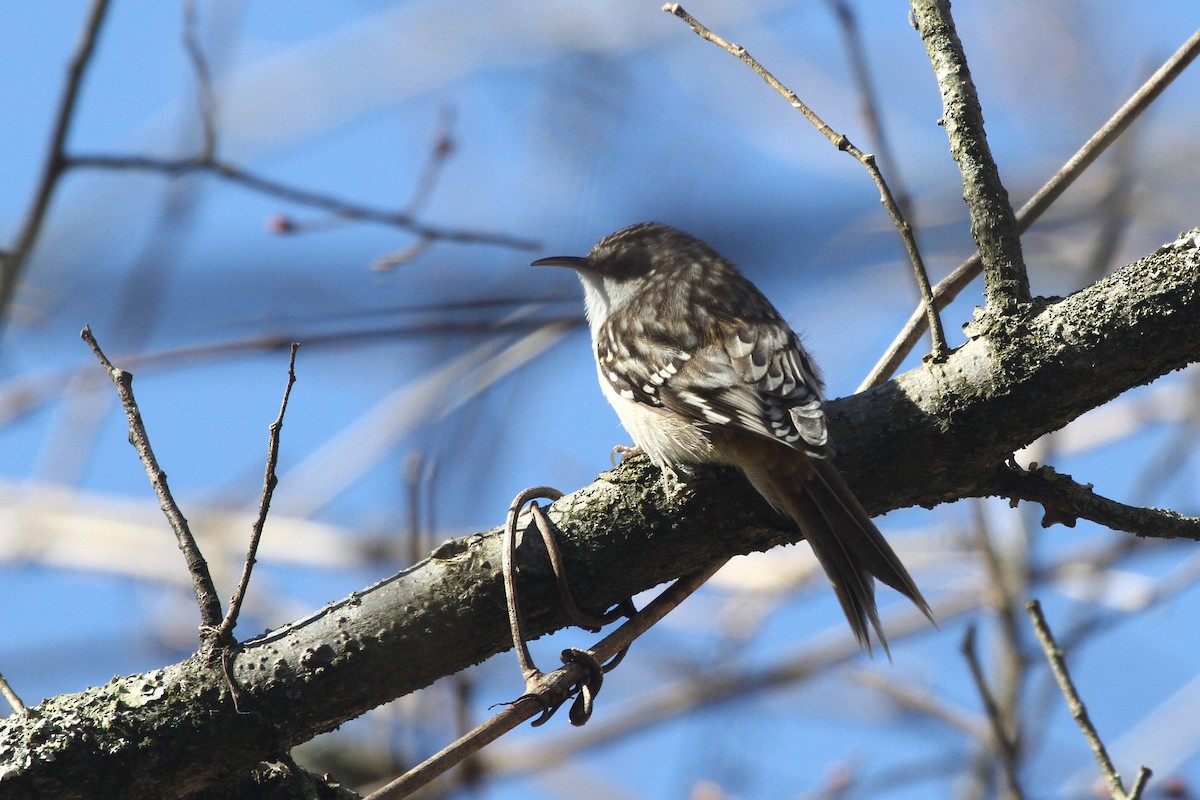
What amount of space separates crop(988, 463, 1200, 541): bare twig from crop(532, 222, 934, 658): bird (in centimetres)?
33

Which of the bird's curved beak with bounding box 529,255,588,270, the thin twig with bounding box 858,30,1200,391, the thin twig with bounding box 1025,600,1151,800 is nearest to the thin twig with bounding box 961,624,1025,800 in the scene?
the thin twig with bounding box 1025,600,1151,800

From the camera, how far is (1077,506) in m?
2.44

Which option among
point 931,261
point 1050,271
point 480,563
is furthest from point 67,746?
point 1050,271

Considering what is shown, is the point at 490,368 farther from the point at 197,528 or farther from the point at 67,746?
the point at 197,528

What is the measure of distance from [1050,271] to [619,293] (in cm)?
354

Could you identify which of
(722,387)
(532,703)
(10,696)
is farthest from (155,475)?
(722,387)

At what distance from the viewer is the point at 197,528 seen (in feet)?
23.5

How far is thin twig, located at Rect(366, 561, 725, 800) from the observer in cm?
210

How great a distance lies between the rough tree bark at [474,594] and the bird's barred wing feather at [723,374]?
0.81ft

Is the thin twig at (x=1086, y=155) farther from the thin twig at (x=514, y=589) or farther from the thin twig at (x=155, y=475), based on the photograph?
the thin twig at (x=155, y=475)

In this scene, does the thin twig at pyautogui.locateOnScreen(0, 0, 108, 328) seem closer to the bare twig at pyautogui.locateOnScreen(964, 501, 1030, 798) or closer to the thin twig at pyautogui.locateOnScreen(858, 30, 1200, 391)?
the thin twig at pyautogui.locateOnScreen(858, 30, 1200, 391)

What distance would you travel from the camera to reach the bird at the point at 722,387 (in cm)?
263

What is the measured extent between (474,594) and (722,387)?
1110 mm

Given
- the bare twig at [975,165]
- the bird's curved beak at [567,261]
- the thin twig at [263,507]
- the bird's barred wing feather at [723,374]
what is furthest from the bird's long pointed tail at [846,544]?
the bird's curved beak at [567,261]
